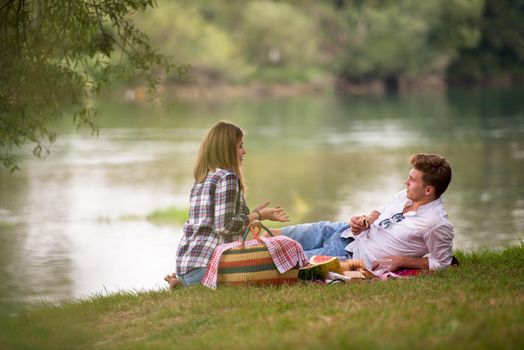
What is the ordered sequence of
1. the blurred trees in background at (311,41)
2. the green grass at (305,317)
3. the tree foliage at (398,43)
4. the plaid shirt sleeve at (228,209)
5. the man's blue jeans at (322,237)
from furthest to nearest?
the blurred trees in background at (311,41) < the tree foliage at (398,43) < the man's blue jeans at (322,237) < the plaid shirt sleeve at (228,209) < the green grass at (305,317)

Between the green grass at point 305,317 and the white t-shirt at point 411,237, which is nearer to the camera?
the green grass at point 305,317

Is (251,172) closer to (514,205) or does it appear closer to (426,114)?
(514,205)

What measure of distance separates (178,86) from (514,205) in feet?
195

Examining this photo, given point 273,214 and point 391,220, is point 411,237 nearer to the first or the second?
point 391,220

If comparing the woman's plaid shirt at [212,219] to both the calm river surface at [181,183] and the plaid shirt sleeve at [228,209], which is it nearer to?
the plaid shirt sleeve at [228,209]

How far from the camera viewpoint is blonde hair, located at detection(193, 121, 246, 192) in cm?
767

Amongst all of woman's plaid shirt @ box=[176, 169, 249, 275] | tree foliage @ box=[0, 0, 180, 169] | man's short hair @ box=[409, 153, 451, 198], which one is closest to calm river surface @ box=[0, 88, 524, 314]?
tree foliage @ box=[0, 0, 180, 169]

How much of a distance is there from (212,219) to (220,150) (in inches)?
21.1

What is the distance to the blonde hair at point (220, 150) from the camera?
767 cm

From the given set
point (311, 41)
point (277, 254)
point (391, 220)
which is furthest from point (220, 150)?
point (311, 41)

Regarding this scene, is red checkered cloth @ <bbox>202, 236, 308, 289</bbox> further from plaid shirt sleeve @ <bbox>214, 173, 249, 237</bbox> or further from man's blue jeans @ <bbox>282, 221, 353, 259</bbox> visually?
man's blue jeans @ <bbox>282, 221, 353, 259</bbox>

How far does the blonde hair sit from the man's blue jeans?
0.91m

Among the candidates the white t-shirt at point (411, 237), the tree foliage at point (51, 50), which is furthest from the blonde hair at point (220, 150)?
the tree foliage at point (51, 50)

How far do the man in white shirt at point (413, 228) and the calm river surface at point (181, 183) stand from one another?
358 centimetres
